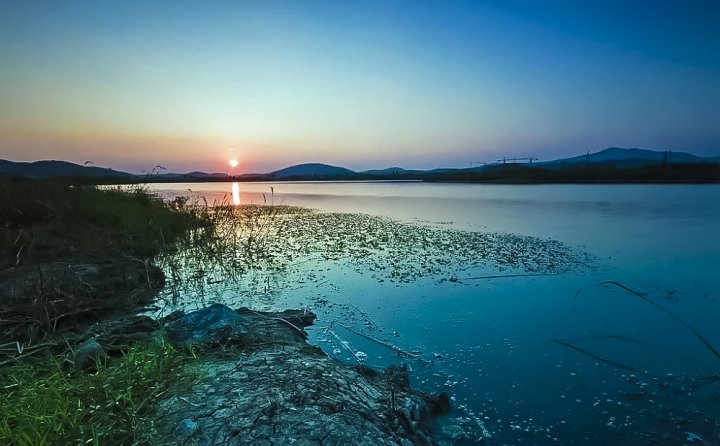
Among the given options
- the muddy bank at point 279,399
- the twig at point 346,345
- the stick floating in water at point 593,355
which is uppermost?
the muddy bank at point 279,399

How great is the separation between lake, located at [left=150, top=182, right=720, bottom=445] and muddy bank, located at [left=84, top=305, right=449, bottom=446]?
440mm

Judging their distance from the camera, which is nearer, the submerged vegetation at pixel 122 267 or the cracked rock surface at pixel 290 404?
the cracked rock surface at pixel 290 404

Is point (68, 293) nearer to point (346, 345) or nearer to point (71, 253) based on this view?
point (71, 253)

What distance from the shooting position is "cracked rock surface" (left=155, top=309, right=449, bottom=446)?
7.23 ft

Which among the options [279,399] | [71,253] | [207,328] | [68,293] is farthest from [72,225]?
[279,399]

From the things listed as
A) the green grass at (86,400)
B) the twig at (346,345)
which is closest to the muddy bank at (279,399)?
the green grass at (86,400)

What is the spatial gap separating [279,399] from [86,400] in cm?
123

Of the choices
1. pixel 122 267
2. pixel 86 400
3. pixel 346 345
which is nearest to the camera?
pixel 86 400

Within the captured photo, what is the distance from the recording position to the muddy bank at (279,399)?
221 centimetres

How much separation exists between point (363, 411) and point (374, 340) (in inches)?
76.0

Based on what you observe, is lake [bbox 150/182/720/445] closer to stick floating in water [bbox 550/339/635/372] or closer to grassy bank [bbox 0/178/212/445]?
stick floating in water [bbox 550/339/635/372]

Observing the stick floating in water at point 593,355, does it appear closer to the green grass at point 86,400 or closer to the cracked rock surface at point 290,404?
the cracked rock surface at point 290,404

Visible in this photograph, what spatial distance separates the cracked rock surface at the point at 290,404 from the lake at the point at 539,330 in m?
0.40

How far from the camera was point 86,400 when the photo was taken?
2.41 meters
